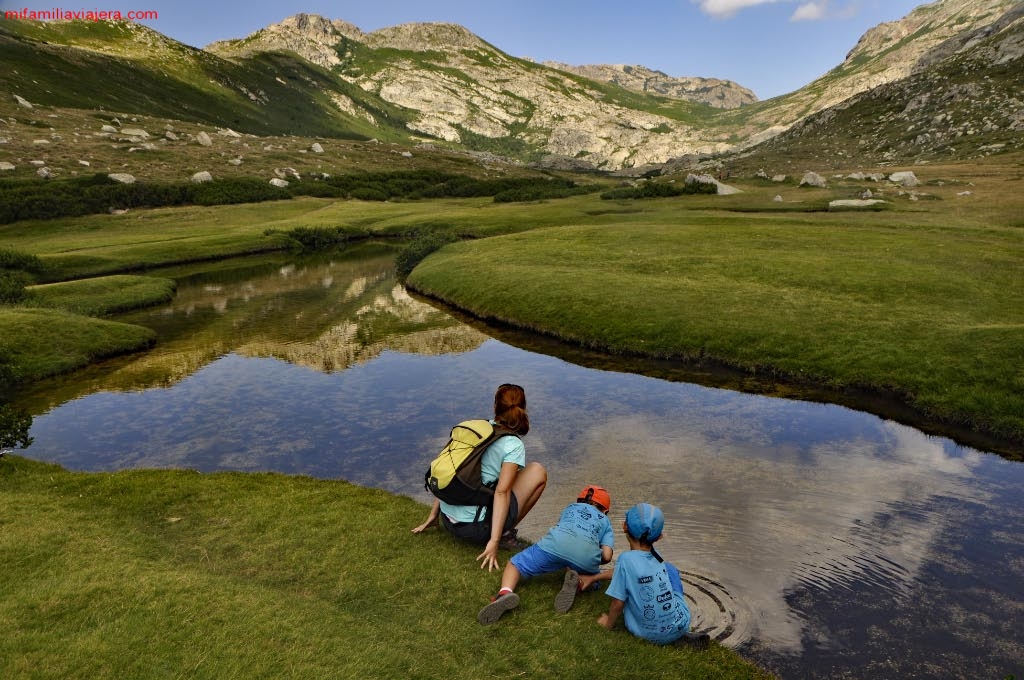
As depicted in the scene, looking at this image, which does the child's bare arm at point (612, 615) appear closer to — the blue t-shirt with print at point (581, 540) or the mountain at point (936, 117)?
the blue t-shirt with print at point (581, 540)

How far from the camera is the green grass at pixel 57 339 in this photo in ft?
109

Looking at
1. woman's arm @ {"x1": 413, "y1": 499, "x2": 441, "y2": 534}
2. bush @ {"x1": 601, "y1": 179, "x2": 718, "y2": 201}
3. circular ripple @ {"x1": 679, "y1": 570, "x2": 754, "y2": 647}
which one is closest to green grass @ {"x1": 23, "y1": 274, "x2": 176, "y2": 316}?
woman's arm @ {"x1": 413, "y1": 499, "x2": 441, "y2": 534}

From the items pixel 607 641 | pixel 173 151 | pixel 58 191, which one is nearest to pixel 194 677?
pixel 607 641

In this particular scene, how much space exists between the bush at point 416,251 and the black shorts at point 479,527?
170 feet

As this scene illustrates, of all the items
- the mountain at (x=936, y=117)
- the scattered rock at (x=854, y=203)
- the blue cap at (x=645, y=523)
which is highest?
the mountain at (x=936, y=117)

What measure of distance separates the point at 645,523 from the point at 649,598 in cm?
130

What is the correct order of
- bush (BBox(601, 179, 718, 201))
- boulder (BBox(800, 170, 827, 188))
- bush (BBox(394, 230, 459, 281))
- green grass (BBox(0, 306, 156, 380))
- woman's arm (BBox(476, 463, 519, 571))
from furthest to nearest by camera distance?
bush (BBox(601, 179, 718, 201))
boulder (BBox(800, 170, 827, 188))
bush (BBox(394, 230, 459, 281))
green grass (BBox(0, 306, 156, 380))
woman's arm (BBox(476, 463, 519, 571))

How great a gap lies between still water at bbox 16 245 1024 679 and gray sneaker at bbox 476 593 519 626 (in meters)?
4.39

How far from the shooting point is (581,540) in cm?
1191

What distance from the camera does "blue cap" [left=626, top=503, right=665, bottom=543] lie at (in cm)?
1066

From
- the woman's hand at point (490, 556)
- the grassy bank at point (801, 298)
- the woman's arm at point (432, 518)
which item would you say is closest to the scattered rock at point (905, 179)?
the grassy bank at point (801, 298)

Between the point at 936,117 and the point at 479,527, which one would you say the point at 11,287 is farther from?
the point at 936,117

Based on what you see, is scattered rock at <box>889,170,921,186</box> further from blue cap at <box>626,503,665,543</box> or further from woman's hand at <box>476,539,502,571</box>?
woman's hand at <box>476,539,502,571</box>

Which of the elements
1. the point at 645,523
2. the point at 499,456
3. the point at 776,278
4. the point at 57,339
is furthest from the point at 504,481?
the point at 57,339
